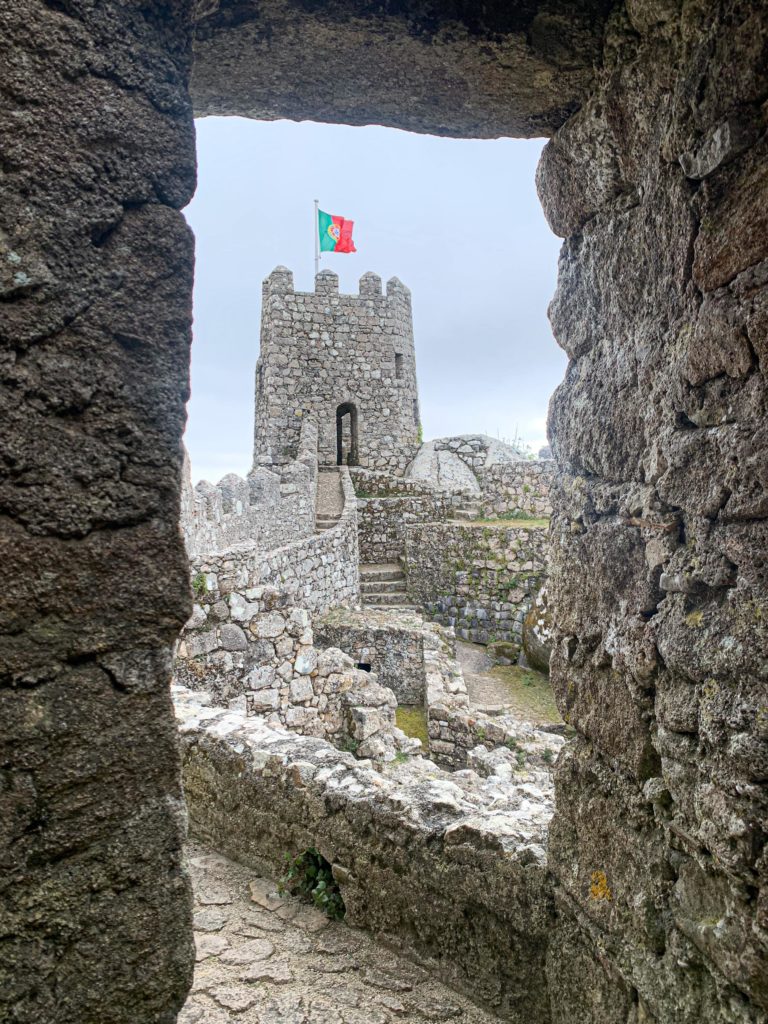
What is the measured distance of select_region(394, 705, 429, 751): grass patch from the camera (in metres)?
6.91

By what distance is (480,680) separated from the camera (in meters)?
9.25

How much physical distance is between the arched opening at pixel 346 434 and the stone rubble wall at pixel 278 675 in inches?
558

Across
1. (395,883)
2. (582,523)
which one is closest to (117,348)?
(582,523)

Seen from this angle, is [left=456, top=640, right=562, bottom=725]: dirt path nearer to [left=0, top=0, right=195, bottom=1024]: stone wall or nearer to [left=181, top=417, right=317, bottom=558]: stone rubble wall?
[left=181, top=417, right=317, bottom=558]: stone rubble wall

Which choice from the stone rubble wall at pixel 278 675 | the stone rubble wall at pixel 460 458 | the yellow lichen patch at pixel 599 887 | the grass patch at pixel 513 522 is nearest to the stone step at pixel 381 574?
the grass patch at pixel 513 522

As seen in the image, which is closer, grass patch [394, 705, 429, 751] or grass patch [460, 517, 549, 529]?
grass patch [394, 705, 429, 751]

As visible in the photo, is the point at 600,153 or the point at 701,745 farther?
the point at 600,153

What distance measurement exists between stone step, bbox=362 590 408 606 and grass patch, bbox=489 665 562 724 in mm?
2654

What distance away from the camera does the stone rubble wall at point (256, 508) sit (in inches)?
418

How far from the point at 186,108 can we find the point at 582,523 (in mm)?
1548

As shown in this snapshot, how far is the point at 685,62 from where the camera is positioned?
4.92 feet

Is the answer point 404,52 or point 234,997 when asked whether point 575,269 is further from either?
point 234,997

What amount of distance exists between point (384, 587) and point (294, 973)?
992 cm

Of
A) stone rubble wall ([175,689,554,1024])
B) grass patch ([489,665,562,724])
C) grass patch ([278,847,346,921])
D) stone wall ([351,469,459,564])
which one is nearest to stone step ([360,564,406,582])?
stone wall ([351,469,459,564])
